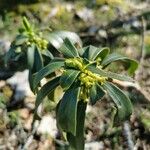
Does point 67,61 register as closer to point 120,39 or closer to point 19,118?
point 19,118

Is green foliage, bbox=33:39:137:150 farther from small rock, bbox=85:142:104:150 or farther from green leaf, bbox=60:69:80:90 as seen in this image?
small rock, bbox=85:142:104:150

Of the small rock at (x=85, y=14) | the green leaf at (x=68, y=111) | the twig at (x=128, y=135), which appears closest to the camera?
the green leaf at (x=68, y=111)

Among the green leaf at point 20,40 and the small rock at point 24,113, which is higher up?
the green leaf at point 20,40

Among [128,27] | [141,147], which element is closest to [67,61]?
[141,147]

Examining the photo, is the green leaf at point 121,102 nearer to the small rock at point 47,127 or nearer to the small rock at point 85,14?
the small rock at point 47,127

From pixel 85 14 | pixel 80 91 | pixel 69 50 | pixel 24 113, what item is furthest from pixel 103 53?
pixel 85 14

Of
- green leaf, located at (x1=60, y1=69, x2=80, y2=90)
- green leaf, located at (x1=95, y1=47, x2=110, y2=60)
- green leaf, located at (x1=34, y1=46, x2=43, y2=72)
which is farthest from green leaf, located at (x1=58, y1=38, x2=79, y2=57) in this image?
green leaf, located at (x1=34, y1=46, x2=43, y2=72)

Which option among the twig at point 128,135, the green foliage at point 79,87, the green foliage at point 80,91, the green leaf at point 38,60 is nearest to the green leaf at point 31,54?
the green leaf at point 38,60
